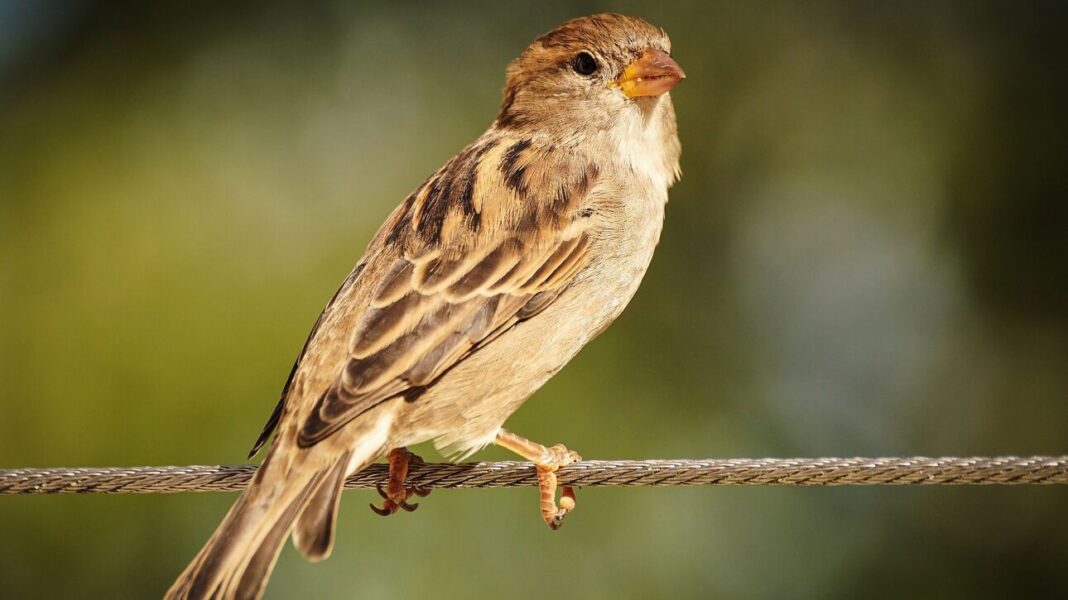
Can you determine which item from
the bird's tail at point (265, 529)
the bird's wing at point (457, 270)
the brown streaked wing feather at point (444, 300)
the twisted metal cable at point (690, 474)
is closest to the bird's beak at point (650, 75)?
the bird's wing at point (457, 270)

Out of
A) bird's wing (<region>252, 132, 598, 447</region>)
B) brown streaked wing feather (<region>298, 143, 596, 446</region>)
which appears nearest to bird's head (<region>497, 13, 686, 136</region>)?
bird's wing (<region>252, 132, 598, 447</region>)

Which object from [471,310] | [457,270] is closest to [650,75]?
[457,270]

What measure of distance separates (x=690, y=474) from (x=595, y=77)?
2.59 metres

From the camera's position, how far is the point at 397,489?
5.27 m

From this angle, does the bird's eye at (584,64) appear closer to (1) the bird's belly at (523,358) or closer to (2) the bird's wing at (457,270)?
(2) the bird's wing at (457,270)

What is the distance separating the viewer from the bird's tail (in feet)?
13.9

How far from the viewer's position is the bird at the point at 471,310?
14.8 ft

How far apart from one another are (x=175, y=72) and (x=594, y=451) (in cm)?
473

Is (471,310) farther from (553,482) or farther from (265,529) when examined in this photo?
(265,529)

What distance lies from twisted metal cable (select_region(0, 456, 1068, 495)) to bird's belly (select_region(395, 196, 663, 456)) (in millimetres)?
382

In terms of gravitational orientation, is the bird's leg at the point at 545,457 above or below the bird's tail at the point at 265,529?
above

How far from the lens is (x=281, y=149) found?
32.1 ft

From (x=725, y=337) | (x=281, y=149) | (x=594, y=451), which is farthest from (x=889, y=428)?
(x=281, y=149)

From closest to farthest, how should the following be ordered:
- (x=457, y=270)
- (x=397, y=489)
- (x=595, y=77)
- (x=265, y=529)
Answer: (x=265, y=529) < (x=457, y=270) < (x=397, y=489) < (x=595, y=77)
